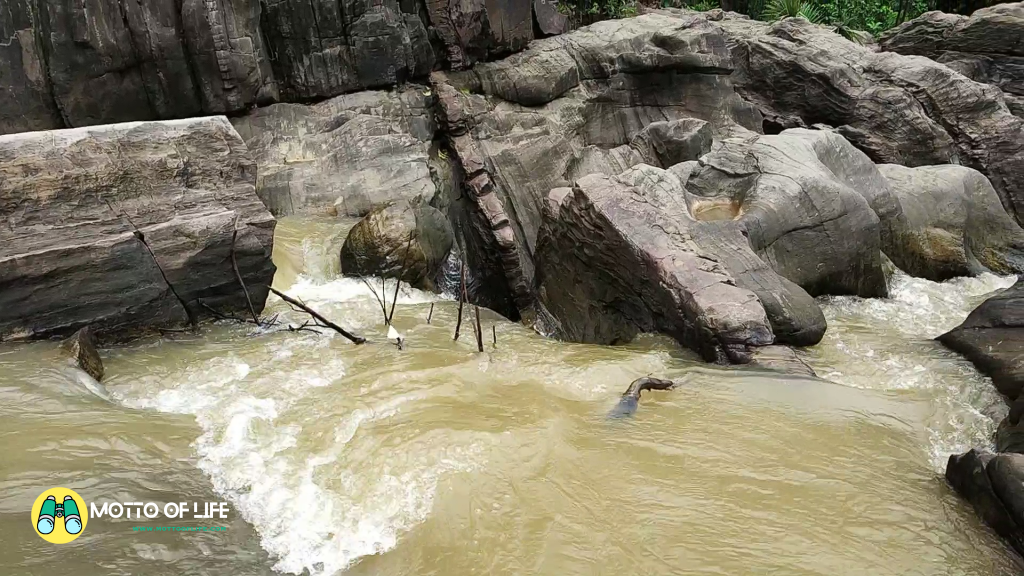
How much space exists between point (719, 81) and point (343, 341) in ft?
32.5

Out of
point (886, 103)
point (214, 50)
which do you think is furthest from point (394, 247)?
point (886, 103)

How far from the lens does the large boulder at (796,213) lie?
7.95 meters

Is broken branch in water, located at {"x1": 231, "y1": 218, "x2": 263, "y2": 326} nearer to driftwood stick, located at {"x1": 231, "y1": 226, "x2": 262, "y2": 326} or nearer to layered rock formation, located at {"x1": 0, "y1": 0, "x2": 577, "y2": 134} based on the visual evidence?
driftwood stick, located at {"x1": 231, "y1": 226, "x2": 262, "y2": 326}

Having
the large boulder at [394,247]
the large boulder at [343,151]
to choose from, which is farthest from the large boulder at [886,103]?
the large boulder at [394,247]

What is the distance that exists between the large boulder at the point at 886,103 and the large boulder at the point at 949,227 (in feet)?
7.47

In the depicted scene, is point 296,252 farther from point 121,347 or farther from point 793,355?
point 793,355

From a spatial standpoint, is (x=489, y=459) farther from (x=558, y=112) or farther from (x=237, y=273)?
(x=558, y=112)

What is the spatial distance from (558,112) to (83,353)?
9.14m

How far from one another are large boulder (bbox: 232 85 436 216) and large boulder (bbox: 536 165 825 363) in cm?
319

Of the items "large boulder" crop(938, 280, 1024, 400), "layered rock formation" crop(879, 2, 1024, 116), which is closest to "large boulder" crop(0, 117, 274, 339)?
"large boulder" crop(938, 280, 1024, 400)

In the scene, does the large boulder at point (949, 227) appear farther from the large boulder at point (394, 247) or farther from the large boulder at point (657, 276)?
the large boulder at point (394, 247)

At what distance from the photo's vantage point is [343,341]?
21.5 ft

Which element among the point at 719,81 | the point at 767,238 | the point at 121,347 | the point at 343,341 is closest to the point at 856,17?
the point at 719,81

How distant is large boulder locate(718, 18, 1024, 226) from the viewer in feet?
40.7
